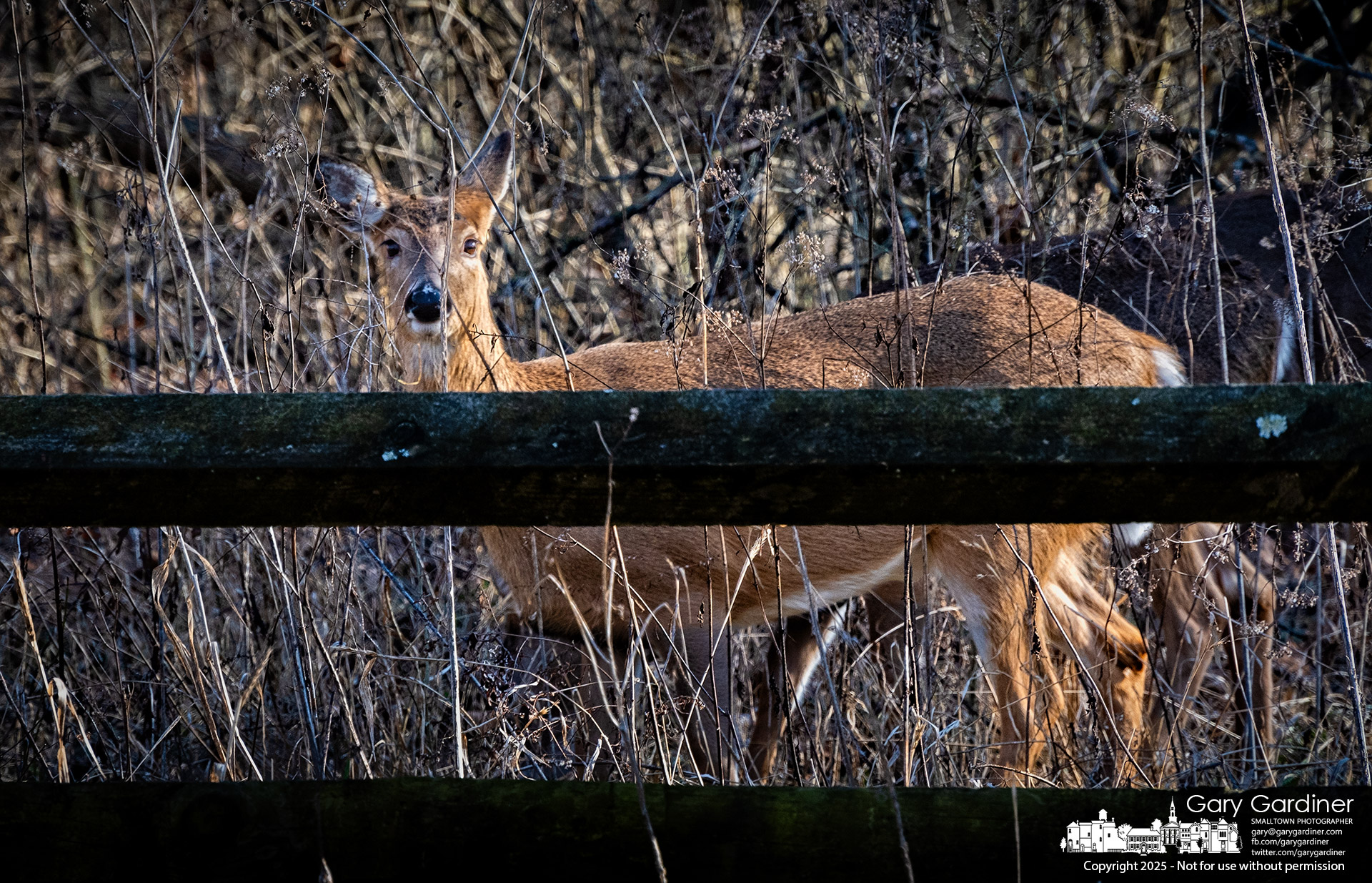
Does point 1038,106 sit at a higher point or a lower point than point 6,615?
higher

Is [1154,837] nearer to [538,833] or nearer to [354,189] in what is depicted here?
[538,833]

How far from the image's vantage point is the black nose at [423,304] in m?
4.13

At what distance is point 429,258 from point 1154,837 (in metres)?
3.48

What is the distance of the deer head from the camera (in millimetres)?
4312

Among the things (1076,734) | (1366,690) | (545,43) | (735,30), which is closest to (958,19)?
(735,30)

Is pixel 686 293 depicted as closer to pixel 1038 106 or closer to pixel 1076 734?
pixel 1076 734

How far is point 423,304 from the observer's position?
13.5 feet

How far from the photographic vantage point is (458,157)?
18.7 feet

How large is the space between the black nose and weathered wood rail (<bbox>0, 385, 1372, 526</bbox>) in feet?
8.93

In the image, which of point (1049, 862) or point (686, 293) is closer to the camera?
point (1049, 862)

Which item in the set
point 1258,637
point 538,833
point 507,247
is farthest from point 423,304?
point 538,833

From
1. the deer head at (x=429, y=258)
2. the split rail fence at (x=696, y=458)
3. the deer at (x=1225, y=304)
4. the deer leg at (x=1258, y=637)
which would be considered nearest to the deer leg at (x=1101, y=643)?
the deer at (x=1225, y=304)

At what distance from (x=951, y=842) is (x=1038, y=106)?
241 inches

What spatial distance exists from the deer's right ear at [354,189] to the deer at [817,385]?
0.01 meters
